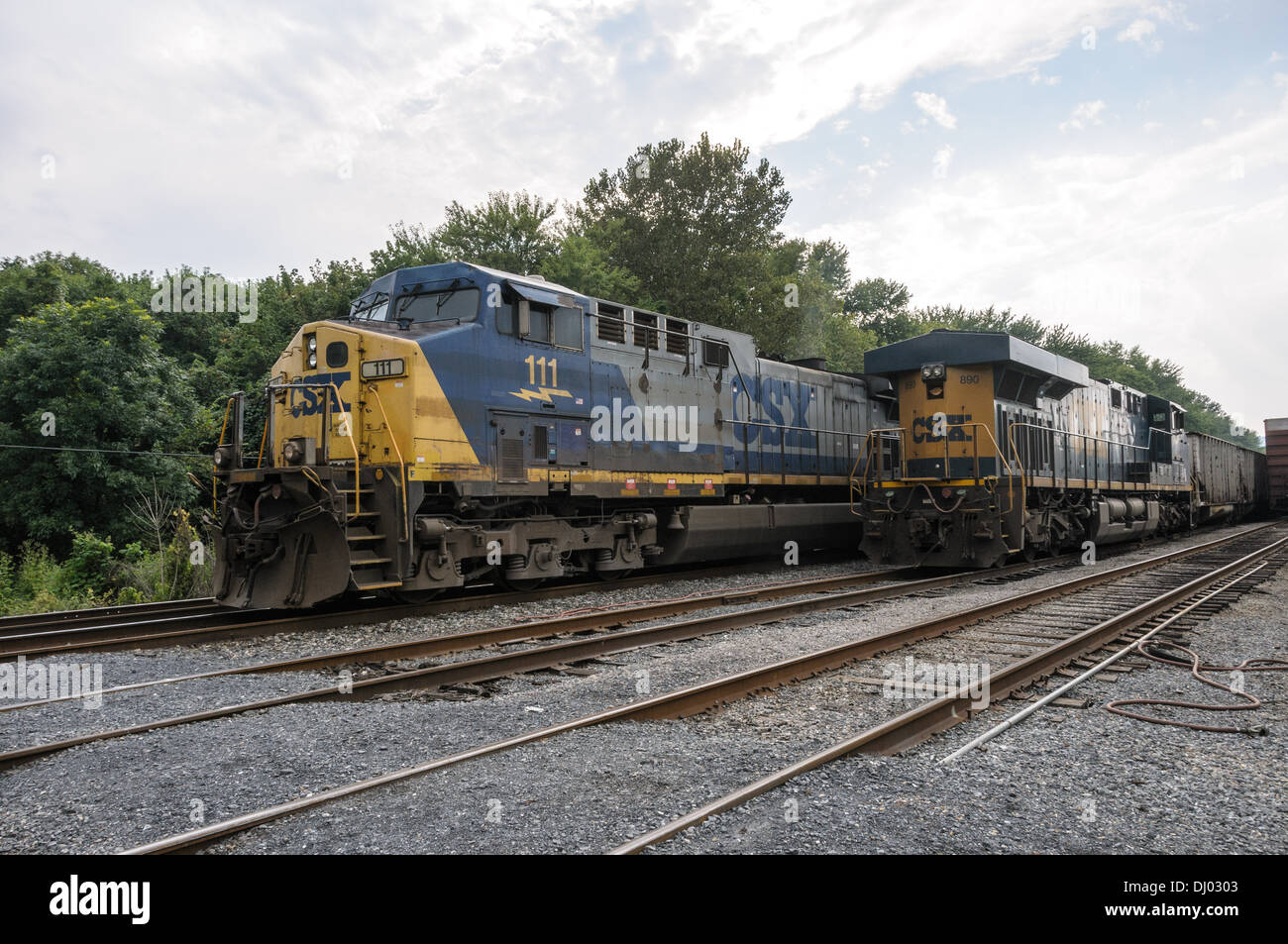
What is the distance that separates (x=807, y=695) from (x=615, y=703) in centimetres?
130

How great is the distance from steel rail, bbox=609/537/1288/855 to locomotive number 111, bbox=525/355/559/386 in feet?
19.2

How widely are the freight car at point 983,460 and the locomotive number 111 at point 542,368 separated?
234 inches

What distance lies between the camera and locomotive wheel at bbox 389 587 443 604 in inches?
341

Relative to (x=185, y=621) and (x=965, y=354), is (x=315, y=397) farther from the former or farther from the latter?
(x=965, y=354)

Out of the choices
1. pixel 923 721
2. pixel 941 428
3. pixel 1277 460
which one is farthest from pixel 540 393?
pixel 1277 460

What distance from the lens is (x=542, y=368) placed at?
9523 mm

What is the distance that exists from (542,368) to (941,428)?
6.86 metres

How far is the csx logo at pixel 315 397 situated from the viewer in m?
8.41

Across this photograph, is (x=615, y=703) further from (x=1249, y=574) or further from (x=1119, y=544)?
(x=1119, y=544)

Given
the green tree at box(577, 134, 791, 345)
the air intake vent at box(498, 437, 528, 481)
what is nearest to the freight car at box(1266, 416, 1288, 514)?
the green tree at box(577, 134, 791, 345)

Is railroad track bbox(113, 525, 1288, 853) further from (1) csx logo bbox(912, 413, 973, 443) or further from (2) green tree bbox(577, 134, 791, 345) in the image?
(2) green tree bbox(577, 134, 791, 345)

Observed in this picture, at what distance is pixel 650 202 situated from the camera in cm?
2956
